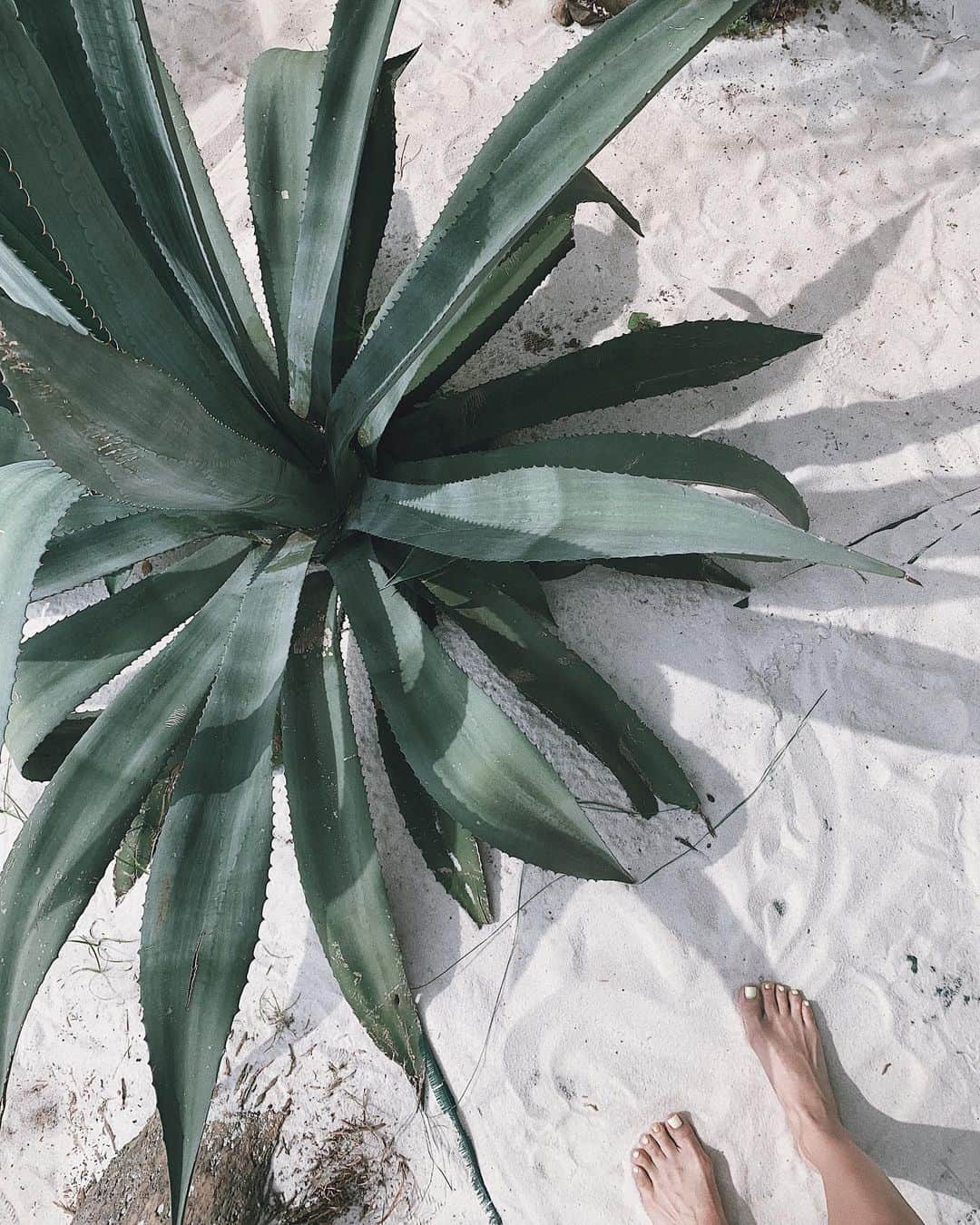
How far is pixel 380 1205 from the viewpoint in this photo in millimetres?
1686

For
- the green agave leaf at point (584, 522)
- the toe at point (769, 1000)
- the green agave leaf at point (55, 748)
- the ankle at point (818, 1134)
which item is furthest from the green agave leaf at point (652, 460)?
the ankle at point (818, 1134)

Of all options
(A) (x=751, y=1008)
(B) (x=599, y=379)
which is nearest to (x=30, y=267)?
(B) (x=599, y=379)

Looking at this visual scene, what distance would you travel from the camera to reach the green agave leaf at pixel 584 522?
86 centimetres

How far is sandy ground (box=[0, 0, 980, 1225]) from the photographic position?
5.44ft

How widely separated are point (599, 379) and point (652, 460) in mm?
333

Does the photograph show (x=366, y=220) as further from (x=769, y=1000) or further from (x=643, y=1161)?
(x=643, y=1161)

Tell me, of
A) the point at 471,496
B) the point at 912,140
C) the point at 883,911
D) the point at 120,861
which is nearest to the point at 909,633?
the point at 883,911

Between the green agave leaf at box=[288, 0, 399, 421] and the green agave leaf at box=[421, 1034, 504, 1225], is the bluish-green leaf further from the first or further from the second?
the green agave leaf at box=[421, 1034, 504, 1225]

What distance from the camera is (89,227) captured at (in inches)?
35.8

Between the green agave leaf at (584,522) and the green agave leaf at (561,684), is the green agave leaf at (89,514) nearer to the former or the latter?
the green agave leaf at (584,522)

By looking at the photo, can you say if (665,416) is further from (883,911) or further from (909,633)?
(883,911)

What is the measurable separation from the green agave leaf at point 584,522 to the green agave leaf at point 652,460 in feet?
0.68

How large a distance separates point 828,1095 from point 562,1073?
512 mm

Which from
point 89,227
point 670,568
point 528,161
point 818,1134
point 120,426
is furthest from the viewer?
point 670,568
